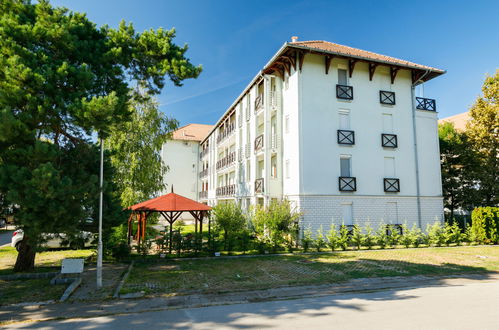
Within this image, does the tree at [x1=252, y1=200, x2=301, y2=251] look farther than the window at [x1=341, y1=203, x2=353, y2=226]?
No

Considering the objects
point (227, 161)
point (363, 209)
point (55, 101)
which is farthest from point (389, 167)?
point (55, 101)

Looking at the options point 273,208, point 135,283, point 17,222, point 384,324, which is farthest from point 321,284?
point 17,222

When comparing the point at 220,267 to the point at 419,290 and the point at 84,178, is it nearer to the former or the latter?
the point at 84,178

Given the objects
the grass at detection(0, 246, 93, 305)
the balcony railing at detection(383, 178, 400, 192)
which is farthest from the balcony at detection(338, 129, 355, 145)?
the grass at detection(0, 246, 93, 305)

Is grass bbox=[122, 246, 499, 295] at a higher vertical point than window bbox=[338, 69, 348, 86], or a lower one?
lower

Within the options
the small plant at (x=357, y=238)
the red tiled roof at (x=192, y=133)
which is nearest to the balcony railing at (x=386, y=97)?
the small plant at (x=357, y=238)

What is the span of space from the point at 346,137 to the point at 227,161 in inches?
550

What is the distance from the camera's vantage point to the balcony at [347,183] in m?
18.2

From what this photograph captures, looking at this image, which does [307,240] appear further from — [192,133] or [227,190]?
[192,133]

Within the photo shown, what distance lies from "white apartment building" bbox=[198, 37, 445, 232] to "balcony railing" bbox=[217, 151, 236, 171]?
644cm

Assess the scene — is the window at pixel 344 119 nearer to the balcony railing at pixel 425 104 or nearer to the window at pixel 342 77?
the window at pixel 342 77

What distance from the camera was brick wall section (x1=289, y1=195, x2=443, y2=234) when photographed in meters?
17.6

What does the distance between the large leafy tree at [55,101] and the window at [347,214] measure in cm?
1178

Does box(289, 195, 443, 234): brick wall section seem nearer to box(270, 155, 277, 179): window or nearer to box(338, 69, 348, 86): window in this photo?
box(270, 155, 277, 179): window
